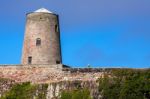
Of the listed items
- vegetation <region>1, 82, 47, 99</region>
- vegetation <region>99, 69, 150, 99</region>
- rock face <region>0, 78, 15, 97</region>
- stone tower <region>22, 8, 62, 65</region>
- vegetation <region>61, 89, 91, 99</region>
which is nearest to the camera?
vegetation <region>99, 69, 150, 99</region>

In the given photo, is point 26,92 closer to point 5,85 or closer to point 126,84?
point 5,85

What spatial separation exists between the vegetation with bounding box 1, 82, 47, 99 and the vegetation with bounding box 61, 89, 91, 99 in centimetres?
174

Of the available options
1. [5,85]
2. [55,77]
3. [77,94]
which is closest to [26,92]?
[5,85]

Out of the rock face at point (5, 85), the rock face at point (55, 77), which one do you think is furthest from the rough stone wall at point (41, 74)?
the rock face at point (5, 85)

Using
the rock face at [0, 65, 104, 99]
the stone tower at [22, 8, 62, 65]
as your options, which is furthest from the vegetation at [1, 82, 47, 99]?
the stone tower at [22, 8, 62, 65]

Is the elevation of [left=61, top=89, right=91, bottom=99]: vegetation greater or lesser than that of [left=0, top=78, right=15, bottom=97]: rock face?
lesser

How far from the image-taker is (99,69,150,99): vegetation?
142 feet

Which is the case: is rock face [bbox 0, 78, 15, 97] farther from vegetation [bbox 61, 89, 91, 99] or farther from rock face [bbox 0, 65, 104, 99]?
vegetation [bbox 61, 89, 91, 99]

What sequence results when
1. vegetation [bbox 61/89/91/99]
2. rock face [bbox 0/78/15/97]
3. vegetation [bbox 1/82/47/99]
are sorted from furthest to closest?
rock face [bbox 0/78/15/97] < vegetation [bbox 1/82/47/99] < vegetation [bbox 61/89/91/99]

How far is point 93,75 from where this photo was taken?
45.4 meters

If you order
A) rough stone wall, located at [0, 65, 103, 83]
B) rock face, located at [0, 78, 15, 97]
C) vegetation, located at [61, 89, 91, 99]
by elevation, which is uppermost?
rough stone wall, located at [0, 65, 103, 83]

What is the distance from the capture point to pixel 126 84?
1714 inches

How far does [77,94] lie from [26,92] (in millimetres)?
4215

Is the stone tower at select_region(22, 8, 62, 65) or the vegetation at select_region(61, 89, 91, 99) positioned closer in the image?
the vegetation at select_region(61, 89, 91, 99)
